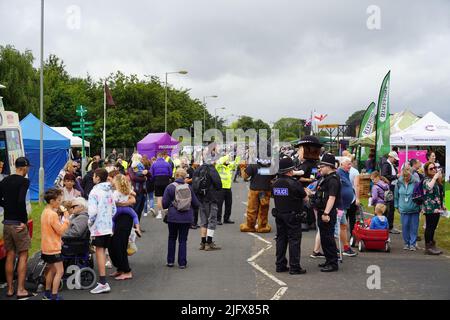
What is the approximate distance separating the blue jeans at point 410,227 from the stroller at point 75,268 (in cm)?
649

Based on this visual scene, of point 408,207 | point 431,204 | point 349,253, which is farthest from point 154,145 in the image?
point 431,204

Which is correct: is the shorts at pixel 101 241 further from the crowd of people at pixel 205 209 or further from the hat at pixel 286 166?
the hat at pixel 286 166

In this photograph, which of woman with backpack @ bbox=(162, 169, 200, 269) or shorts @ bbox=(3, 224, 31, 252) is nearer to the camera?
shorts @ bbox=(3, 224, 31, 252)

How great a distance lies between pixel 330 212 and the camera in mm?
9453

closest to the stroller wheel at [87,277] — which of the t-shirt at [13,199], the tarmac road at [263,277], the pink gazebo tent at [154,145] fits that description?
the tarmac road at [263,277]

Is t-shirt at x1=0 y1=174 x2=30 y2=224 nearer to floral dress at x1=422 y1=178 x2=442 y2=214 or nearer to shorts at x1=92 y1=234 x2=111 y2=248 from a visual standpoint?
shorts at x1=92 y1=234 x2=111 y2=248

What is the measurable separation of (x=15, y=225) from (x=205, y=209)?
15.1 feet

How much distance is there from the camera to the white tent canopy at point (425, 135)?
2261 centimetres

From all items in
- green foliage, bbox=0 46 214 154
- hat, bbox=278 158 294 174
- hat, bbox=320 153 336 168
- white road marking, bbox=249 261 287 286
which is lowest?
white road marking, bbox=249 261 287 286

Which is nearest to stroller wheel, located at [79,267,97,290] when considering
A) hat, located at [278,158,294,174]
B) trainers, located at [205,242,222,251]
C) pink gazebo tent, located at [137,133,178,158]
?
trainers, located at [205,242,222,251]

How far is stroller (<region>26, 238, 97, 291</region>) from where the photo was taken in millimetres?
8203

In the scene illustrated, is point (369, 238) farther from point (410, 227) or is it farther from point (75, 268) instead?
point (75, 268)

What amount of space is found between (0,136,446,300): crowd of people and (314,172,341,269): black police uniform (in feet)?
0.06

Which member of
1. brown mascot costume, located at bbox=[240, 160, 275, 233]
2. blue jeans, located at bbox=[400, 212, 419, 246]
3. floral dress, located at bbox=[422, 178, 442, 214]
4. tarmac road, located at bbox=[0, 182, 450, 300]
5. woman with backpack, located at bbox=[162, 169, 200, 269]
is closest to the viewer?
tarmac road, located at bbox=[0, 182, 450, 300]
